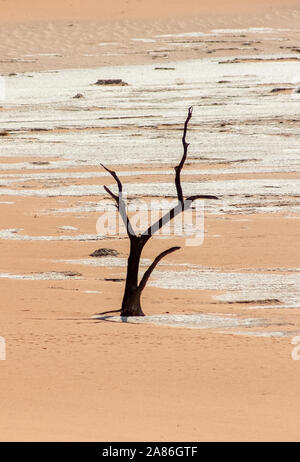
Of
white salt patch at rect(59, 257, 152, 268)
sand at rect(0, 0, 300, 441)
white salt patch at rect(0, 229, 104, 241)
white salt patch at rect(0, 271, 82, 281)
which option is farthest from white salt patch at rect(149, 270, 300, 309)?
white salt patch at rect(0, 229, 104, 241)

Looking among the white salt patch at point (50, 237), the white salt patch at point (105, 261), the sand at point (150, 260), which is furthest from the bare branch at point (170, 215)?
the white salt patch at point (50, 237)

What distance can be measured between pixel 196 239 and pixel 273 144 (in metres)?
10.4

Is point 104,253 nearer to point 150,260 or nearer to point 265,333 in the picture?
point 150,260

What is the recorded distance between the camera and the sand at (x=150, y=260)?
25.8 ft

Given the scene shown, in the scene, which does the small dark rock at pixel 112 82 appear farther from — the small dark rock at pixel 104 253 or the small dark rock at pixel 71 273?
the small dark rock at pixel 71 273

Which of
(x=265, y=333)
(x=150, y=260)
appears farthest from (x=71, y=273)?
(x=265, y=333)

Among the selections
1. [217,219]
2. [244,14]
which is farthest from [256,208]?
[244,14]

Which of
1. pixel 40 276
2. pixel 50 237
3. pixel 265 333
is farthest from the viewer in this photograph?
pixel 50 237

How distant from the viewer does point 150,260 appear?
15133 mm

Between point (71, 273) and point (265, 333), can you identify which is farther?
point (71, 273)

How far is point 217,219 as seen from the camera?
725 inches

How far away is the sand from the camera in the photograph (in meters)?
7.86

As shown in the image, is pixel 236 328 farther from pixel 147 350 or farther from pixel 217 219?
pixel 217 219

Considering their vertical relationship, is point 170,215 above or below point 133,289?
above
